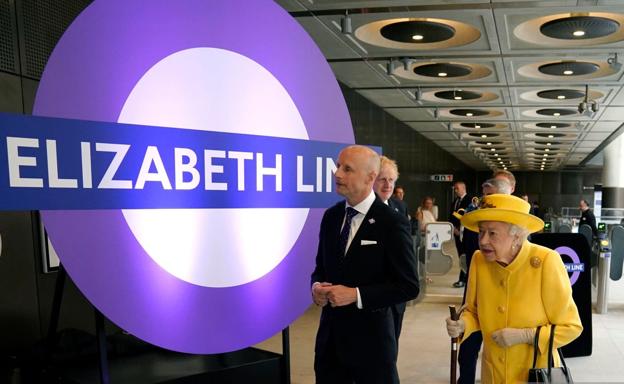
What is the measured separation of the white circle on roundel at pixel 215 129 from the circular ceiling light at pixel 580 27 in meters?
5.08

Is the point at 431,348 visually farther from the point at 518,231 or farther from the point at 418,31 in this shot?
the point at 418,31

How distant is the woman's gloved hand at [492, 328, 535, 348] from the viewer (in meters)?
1.73

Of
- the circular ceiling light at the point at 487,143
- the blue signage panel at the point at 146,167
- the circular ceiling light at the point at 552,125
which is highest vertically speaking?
the circular ceiling light at the point at 552,125

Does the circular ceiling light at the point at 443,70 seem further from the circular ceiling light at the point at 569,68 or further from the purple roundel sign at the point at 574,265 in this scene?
the purple roundel sign at the point at 574,265

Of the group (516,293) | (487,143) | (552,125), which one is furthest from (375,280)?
(487,143)

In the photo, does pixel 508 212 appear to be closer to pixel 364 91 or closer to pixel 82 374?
pixel 82 374

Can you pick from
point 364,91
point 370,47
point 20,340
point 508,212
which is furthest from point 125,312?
point 364,91

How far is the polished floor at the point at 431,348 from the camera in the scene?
12.9 ft

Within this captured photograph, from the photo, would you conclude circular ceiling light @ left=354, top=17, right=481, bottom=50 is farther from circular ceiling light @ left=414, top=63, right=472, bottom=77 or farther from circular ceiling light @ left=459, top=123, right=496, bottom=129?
circular ceiling light @ left=459, top=123, right=496, bottom=129

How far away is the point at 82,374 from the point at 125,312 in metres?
0.57

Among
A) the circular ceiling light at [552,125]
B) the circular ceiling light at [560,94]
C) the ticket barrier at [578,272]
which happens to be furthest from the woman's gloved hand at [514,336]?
the circular ceiling light at [552,125]

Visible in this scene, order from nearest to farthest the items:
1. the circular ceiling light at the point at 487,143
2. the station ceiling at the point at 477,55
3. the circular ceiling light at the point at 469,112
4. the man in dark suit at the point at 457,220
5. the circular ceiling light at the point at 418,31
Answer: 1. the station ceiling at the point at 477,55
2. the circular ceiling light at the point at 418,31
3. the man in dark suit at the point at 457,220
4. the circular ceiling light at the point at 469,112
5. the circular ceiling light at the point at 487,143

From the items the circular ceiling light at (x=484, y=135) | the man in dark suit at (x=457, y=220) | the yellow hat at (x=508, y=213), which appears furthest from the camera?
the circular ceiling light at (x=484, y=135)

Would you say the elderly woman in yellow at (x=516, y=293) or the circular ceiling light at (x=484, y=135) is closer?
the elderly woman in yellow at (x=516, y=293)
